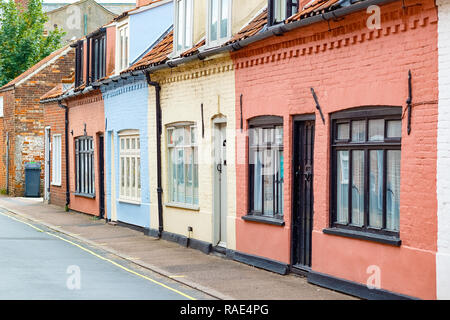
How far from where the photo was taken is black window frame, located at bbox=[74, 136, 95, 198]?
2480 centimetres

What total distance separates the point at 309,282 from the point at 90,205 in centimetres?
1396

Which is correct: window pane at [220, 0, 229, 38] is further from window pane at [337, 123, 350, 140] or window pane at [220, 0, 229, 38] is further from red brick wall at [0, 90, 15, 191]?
red brick wall at [0, 90, 15, 191]

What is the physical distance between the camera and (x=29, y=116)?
1369 inches

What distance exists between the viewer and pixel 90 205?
81.0 feet

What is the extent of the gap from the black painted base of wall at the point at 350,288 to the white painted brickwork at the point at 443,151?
0.68 meters

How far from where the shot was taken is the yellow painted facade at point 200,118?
14.8 m

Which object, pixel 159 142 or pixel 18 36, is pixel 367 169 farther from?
pixel 18 36

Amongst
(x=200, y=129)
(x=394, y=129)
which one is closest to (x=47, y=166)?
(x=200, y=129)

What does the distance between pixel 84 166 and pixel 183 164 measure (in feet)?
30.2

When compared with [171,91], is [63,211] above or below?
below

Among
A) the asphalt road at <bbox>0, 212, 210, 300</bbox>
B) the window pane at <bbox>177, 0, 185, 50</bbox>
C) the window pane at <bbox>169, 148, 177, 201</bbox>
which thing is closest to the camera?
the asphalt road at <bbox>0, 212, 210, 300</bbox>

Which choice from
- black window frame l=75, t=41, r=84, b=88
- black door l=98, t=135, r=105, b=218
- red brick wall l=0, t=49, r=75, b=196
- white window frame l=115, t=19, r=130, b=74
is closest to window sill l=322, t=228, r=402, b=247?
white window frame l=115, t=19, r=130, b=74
